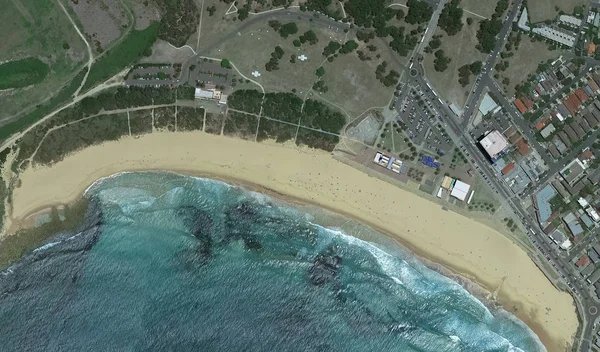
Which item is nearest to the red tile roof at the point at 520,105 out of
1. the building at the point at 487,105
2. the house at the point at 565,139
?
the building at the point at 487,105

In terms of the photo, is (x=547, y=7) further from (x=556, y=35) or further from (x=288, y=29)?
(x=288, y=29)

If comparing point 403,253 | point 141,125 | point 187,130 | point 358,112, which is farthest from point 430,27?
point 141,125

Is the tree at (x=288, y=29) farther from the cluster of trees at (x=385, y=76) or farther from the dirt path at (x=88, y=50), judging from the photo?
the dirt path at (x=88, y=50)

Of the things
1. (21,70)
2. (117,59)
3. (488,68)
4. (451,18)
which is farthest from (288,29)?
(21,70)

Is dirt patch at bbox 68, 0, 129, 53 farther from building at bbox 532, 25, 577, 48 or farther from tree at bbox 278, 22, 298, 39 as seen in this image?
building at bbox 532, 25, 577, 48

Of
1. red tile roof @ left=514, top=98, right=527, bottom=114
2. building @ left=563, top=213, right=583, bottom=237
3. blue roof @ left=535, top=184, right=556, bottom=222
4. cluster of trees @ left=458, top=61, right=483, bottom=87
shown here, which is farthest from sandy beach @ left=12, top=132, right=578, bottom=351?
cluster of trees @ left=458, top=61, right=483, bottom=87

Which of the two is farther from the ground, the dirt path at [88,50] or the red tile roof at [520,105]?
the red tile roof at [520,105]
